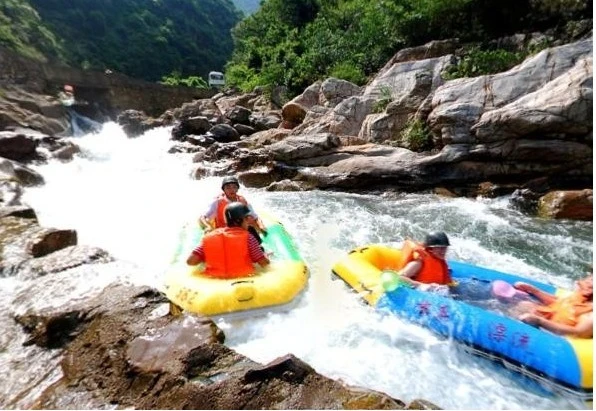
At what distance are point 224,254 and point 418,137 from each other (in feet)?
26.1

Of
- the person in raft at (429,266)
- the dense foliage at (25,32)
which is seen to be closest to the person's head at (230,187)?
the person in raft at (429,266)

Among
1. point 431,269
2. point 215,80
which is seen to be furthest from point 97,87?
point 431,269

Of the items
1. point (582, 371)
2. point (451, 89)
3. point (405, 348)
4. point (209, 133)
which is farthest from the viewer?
point (209, 133)

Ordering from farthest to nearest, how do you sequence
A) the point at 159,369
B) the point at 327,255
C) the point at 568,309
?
1. the point at 327,255
2. the point at 568,309
3. the point at 159,369

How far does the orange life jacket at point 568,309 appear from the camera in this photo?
3717 mm

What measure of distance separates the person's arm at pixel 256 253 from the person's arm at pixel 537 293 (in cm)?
275

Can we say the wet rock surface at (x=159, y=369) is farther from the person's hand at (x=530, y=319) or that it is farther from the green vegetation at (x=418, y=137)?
the green vegetation at (x=418, y=137)

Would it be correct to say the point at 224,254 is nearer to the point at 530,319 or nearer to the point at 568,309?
the point at 530,319

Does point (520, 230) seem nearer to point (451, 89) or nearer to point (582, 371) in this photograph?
point (451, 89)

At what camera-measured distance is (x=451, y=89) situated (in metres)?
10.9

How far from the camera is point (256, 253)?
518 cm

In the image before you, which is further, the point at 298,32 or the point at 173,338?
the point at 298,32

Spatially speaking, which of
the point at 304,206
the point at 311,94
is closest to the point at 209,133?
the point at 311,94

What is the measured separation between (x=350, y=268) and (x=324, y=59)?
18296 mm
